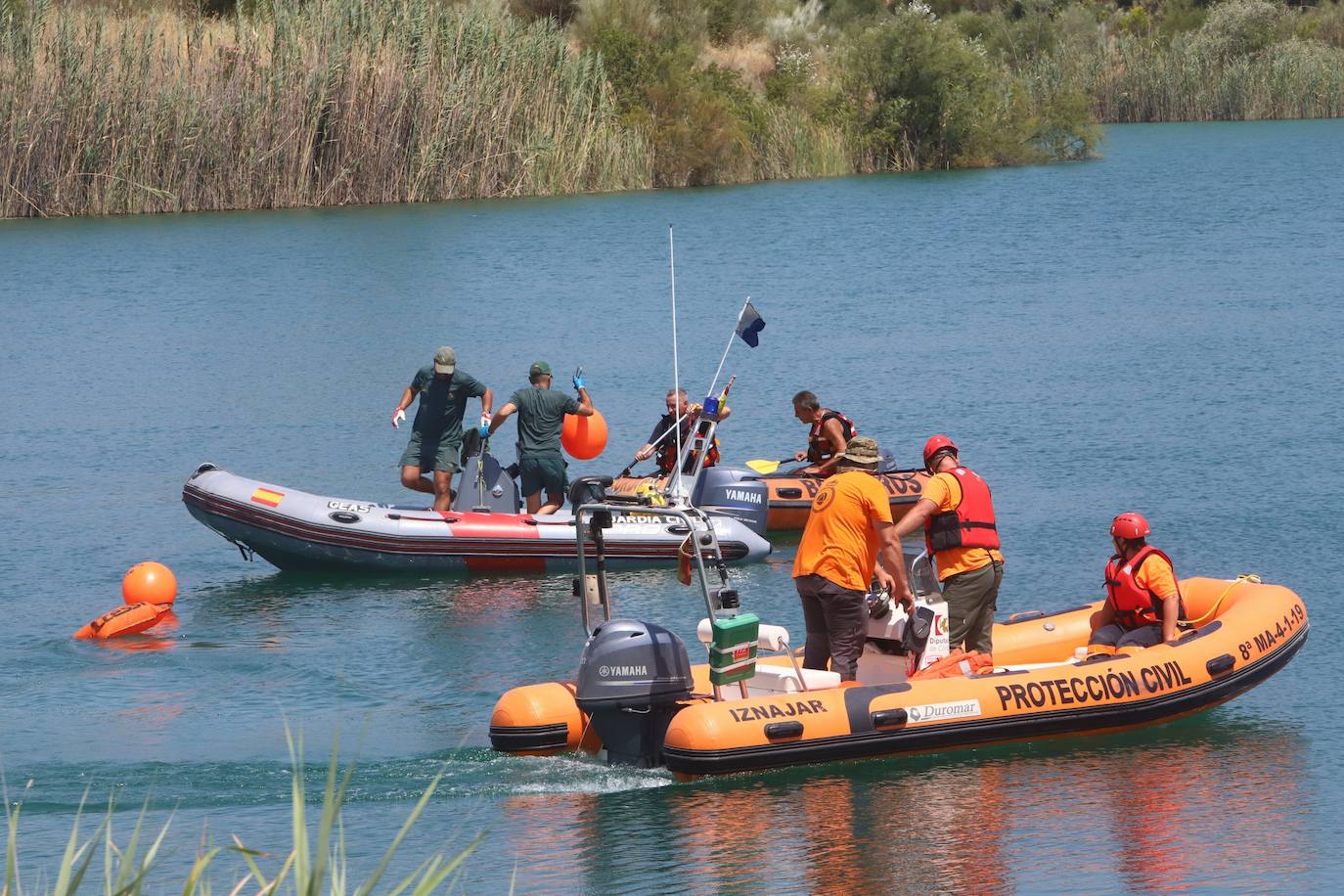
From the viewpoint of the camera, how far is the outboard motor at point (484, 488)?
46.6ft

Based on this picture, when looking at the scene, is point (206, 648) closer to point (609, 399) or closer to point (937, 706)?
point (937, 706)

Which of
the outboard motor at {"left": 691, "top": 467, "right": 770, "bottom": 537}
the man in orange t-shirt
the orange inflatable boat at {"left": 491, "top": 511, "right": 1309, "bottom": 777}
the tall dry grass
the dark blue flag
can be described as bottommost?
the orange inflatable boat at {"left": 491, "top": 511, "right": 1309, "bottom": 777}

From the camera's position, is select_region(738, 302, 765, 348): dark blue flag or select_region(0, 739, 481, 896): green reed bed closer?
select_region(0, 739, 481, 896): green reed bed

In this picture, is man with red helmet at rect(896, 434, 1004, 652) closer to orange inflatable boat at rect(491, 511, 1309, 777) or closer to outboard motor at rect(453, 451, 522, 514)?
orange inflatable boat at rect(491, 511, 1309, 777)

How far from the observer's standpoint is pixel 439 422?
45.7 ft

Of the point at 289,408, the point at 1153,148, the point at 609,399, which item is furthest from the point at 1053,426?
the point at 1153,148

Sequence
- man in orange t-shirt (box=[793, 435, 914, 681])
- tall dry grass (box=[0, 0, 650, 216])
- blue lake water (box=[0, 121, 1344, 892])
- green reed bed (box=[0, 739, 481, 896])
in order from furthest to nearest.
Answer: tall dry grass (box=[0, 0, 650, 216]) → man in orange t-shirt (box=[793, 435, 914, 681]) → blue lake water (box=[0, 121, 1344, 892]) → green reed bed (box=[0, 739, 481, 896])

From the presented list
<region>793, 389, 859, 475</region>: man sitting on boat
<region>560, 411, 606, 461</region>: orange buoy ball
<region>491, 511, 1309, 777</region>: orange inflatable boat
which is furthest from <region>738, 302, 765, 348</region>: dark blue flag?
<region>491, 511, 1309, 777</region>: orange inflatable boat

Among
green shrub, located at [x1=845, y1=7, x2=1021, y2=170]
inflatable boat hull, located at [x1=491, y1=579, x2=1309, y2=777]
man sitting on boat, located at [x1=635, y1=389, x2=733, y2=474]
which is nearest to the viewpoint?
inflatable boat hull, located at [x1=491, y1=579, x2=1309, y2=777]

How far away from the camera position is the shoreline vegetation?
3375cm

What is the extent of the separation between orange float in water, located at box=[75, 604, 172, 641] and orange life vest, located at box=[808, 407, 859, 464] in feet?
17.5

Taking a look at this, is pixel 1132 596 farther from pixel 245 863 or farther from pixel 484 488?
pixel 484 488

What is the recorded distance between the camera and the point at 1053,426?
1841 cm

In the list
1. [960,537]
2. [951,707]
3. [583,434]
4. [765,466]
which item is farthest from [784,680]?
[765,466]
